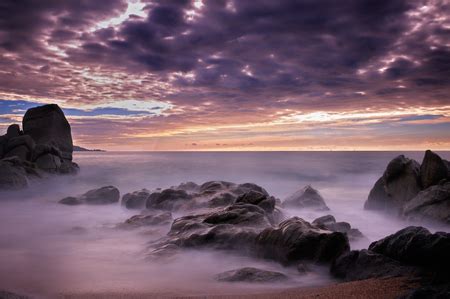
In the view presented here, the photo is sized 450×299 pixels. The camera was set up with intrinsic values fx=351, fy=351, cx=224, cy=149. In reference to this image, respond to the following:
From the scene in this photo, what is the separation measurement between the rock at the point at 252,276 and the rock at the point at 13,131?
159 feet

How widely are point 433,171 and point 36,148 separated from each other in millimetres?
41451

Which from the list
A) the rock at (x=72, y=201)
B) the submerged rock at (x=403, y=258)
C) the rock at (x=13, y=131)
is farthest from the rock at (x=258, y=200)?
the rock at (x=13, y=131)

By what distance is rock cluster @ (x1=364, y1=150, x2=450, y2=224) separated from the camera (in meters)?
14.6

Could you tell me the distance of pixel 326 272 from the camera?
8094 millimetres

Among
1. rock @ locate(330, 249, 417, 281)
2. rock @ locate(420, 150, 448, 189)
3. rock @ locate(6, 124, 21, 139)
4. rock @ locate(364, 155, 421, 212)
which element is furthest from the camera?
rock @ locate(6, 124, 21, 139)

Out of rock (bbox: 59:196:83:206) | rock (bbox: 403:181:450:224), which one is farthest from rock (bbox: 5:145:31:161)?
rock (bbox: 403:181:450:224)

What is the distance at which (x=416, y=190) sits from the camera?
56.5 ft

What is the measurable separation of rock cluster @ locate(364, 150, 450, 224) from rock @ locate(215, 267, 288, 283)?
9.46 m

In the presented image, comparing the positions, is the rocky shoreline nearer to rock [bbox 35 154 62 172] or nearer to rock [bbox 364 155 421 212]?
rock [bbox 364 155 421 212]

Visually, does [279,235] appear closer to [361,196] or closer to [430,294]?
[430,294]

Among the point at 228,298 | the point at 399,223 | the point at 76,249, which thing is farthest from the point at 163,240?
the point at 399,223

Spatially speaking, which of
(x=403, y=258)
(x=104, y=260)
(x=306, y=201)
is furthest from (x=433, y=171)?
(x=104, y=260)

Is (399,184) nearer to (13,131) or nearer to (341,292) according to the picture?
(341,292)

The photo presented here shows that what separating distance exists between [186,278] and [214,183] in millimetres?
11807
